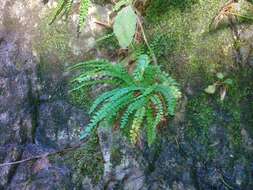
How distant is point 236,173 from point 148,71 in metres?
1.18

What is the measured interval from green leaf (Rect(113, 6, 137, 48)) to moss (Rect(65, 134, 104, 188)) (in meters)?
0.95

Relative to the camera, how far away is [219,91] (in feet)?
11.9

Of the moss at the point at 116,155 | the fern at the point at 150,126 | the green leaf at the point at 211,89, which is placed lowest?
the moss at the point at 116,155

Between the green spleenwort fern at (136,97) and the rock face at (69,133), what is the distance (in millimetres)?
215

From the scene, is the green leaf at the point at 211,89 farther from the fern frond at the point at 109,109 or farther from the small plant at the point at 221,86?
the fern frond at the point at 109,109

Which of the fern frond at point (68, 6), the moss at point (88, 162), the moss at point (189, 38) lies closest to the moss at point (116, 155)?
the moss at point (88, 162)

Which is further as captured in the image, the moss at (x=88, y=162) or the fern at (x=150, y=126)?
the moss at (x=88, y=162)

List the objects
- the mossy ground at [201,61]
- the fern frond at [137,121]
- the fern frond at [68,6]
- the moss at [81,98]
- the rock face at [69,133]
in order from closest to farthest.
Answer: the fern frond at [137,121], the rock face at [69,133], the mossy ground at [201,61], the moss at [81,98], the fern frond at [68,6]

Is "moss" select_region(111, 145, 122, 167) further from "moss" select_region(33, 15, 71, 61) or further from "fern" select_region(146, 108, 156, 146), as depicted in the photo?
"moss" select_region(33, 15, 71, 61)

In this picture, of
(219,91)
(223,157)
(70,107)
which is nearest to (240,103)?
(219,91)

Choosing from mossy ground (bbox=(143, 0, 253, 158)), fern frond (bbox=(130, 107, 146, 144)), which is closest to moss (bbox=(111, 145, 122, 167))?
fern frond (bbox=(130, 107, 146, 144))

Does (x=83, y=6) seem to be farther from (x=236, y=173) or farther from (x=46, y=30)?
(x=236, y=173)

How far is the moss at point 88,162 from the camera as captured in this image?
3.62 metres

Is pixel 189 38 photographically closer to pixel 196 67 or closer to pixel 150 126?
pixel 196 67
